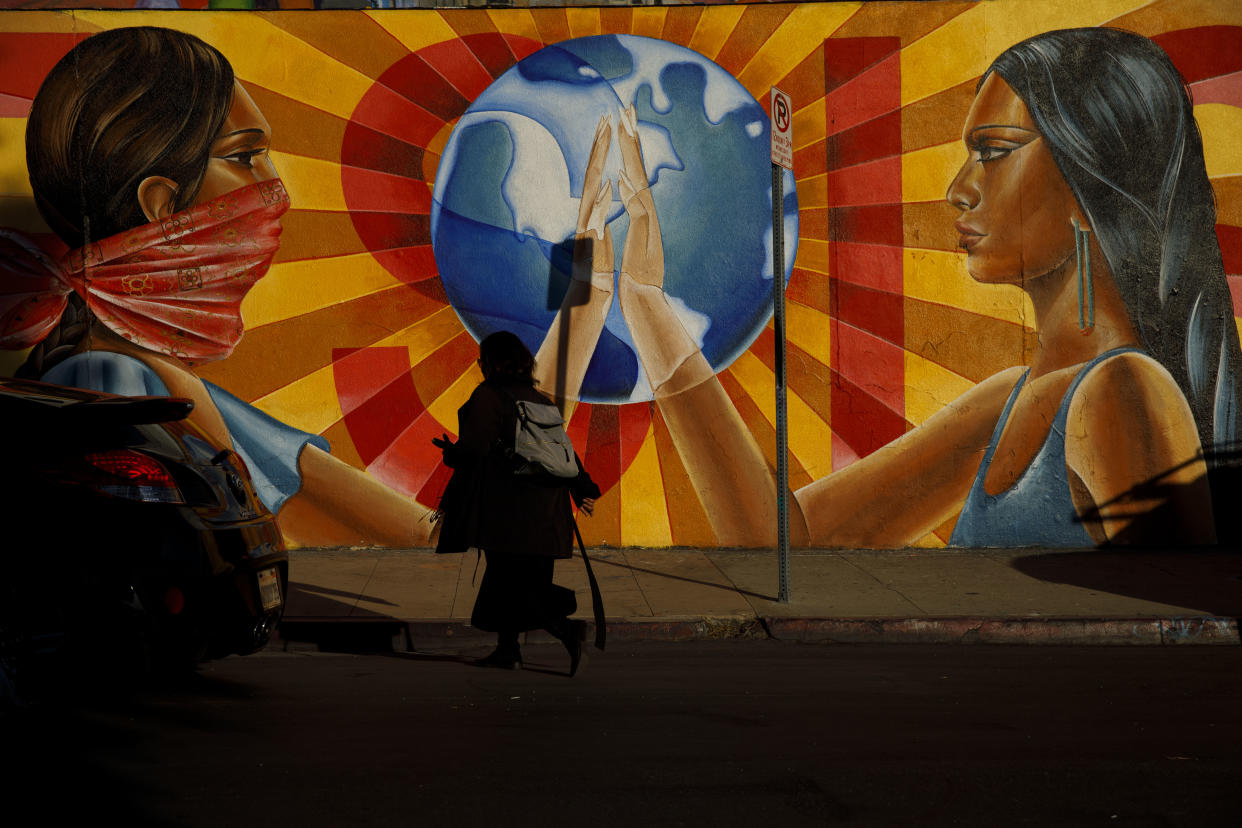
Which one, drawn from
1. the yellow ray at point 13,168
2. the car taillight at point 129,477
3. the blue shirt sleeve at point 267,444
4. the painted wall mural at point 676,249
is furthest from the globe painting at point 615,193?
the car taillight at point 129,477

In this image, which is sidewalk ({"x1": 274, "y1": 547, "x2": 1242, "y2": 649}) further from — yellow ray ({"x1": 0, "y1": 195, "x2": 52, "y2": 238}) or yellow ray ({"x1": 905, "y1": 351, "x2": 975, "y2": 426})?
yellow ray ({"x1": 0, "y1": 195, "x2": 52, "y2": 238})

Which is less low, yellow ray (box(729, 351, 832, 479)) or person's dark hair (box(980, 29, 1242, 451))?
person's dark hair (box(980, 29, 1242, 451))

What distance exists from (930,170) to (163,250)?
20.2 feet

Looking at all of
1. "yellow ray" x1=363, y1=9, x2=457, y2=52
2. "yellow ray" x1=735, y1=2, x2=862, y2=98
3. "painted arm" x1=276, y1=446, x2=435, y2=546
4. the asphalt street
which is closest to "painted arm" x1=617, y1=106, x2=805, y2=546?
A: "yellow ray" x1=735, y1=2, x2=862, y2=98

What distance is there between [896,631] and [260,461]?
5.26 metres

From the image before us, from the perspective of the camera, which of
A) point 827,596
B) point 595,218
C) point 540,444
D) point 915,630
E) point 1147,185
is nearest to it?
point 540,444

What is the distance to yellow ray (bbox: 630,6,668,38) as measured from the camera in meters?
9.73

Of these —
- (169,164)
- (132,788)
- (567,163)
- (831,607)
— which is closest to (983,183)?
(567,163)

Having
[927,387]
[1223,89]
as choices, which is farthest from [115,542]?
[1223,89]

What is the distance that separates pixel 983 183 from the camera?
9898mm

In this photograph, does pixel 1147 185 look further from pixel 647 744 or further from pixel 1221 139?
pixel 647 744

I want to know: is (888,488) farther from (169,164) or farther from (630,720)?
(169,164)

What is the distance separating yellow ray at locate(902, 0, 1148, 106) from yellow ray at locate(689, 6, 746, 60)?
140 centimetres

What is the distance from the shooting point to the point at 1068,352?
9883mm
